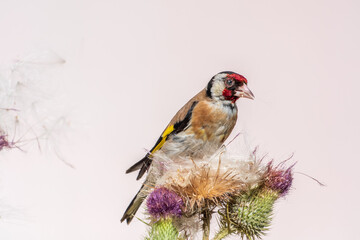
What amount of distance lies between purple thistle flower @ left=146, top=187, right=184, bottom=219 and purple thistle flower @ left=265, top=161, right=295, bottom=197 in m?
0.38

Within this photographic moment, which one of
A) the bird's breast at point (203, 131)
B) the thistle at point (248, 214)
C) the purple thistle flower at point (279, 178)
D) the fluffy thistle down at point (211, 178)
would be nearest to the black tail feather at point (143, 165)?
the bird's breast at point (203, 131)

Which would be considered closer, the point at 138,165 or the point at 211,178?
the point at 211,178

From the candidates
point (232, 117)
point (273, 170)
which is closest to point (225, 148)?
point (273, 170)

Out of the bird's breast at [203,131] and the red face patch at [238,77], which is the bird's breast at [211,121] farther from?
the red face patch at [238,77]

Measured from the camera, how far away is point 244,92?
2189 millimetres

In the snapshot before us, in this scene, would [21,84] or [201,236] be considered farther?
[201,236]

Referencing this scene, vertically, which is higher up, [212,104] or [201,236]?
[212,104]

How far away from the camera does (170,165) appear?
1.99 metres

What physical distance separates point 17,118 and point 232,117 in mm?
1067

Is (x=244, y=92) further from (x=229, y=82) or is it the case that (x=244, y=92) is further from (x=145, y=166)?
(x=145, y=166)

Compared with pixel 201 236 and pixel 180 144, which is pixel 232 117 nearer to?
pixel 180 144

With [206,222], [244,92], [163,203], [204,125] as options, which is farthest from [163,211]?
[244,92]

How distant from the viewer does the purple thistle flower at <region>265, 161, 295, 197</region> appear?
75.8 inches

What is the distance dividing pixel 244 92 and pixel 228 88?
0.10 metres
